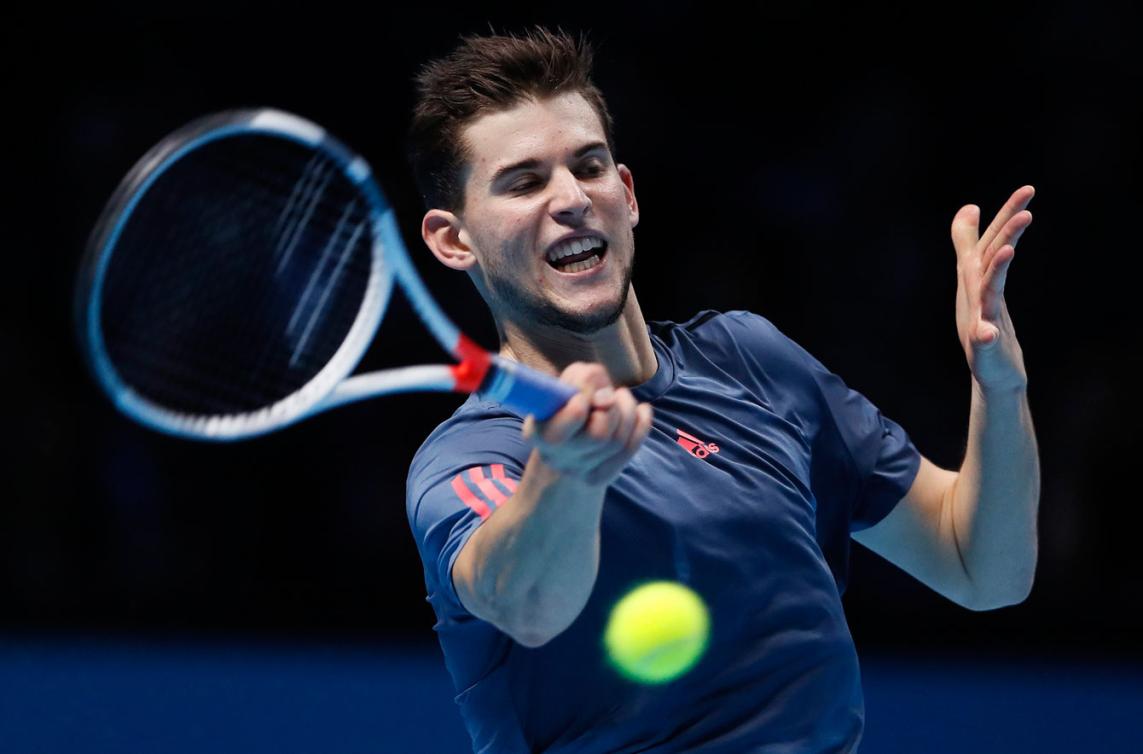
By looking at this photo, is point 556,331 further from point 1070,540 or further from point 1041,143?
point 1041,143

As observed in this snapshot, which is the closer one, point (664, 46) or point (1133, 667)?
point (1133, 667)

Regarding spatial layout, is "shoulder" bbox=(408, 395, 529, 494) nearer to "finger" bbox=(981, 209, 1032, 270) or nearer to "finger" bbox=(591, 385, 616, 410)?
"finger" bbox=(591, 385, 616, 410)

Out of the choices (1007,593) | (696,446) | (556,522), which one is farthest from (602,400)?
(1007,593)

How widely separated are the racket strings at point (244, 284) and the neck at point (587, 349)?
0.31 m

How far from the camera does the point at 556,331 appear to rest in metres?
2.62

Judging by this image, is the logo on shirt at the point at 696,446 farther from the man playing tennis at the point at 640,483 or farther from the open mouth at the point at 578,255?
the open mouth at the point at 578,255

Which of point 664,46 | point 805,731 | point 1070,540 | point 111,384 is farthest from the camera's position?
point 664,46

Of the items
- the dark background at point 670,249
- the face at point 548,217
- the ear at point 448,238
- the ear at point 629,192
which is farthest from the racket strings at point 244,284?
the dark background at point 670,249

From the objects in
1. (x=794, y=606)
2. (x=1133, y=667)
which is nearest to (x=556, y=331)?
(x=794, y=606)

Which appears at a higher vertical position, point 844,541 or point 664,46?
point 664,46

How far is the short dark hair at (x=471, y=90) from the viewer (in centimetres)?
264

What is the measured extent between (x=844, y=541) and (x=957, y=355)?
13.6ft

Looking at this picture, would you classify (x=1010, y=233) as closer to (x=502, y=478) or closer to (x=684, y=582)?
(x=684, y=582)

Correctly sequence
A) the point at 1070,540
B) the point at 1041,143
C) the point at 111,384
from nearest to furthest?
the point at 111,384
the point at 1070,540
the point at 1041,143
